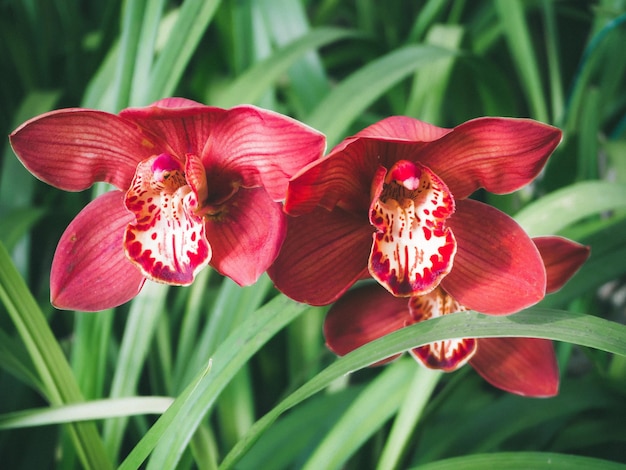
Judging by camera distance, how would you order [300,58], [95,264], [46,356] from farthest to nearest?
[300,58]
[46,356]
[95,264]

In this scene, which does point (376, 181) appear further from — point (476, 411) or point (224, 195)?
point (476, 411)

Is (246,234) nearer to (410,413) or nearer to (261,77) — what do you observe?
(410,413)

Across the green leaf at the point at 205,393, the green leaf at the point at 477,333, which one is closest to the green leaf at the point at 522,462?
the green leaf at the point at 477,333

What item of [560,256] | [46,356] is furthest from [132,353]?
[560,256]

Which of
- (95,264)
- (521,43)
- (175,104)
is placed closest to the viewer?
(175,104)

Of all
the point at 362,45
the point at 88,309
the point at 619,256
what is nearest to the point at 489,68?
the point at 362,45

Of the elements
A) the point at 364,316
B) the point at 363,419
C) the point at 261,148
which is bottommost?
the point at 363,419
